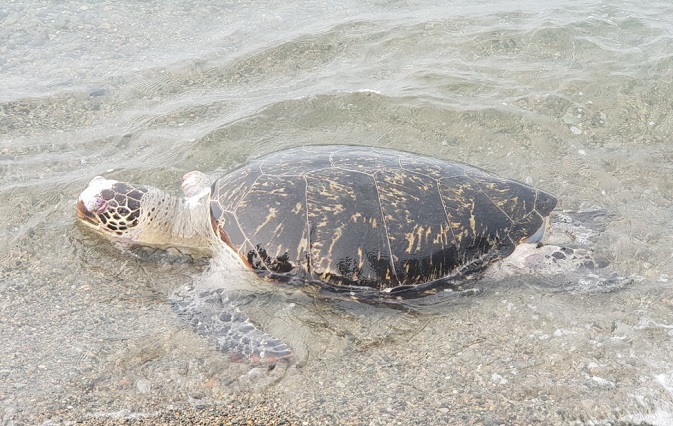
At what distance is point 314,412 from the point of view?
121 inches

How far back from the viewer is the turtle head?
4.44 metres

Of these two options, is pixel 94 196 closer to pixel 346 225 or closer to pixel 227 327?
pixel 227 327

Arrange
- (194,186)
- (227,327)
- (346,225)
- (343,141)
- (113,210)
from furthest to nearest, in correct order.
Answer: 1. (343,141)
2. (194,186)
3. (113,210)
4. (346,225)
5. (227,327)

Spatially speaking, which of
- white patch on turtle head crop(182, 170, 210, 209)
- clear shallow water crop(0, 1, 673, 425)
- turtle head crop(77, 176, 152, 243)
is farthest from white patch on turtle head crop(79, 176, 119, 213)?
white patch on turtle head crop(182, 170, 210, 209)

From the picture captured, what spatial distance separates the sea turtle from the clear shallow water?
0.65 feet

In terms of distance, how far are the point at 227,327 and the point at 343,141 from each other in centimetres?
270

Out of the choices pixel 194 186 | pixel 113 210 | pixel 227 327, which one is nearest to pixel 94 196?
pixel 113 210

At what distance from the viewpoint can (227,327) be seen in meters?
3.75

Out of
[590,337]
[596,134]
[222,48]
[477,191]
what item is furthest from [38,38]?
[590,337]

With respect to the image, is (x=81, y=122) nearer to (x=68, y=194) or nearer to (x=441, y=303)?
(x=68, y=194)

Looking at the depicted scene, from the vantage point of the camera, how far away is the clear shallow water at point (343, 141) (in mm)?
3217

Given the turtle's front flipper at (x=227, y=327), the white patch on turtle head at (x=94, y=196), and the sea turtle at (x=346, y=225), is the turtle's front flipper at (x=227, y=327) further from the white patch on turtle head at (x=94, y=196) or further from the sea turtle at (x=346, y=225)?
the white patch on turtle head at (x=94, y=196)

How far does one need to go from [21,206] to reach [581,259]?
451 centimetres

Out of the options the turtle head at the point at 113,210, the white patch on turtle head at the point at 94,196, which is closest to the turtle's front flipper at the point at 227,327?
the turtle head at the point at 113,210
